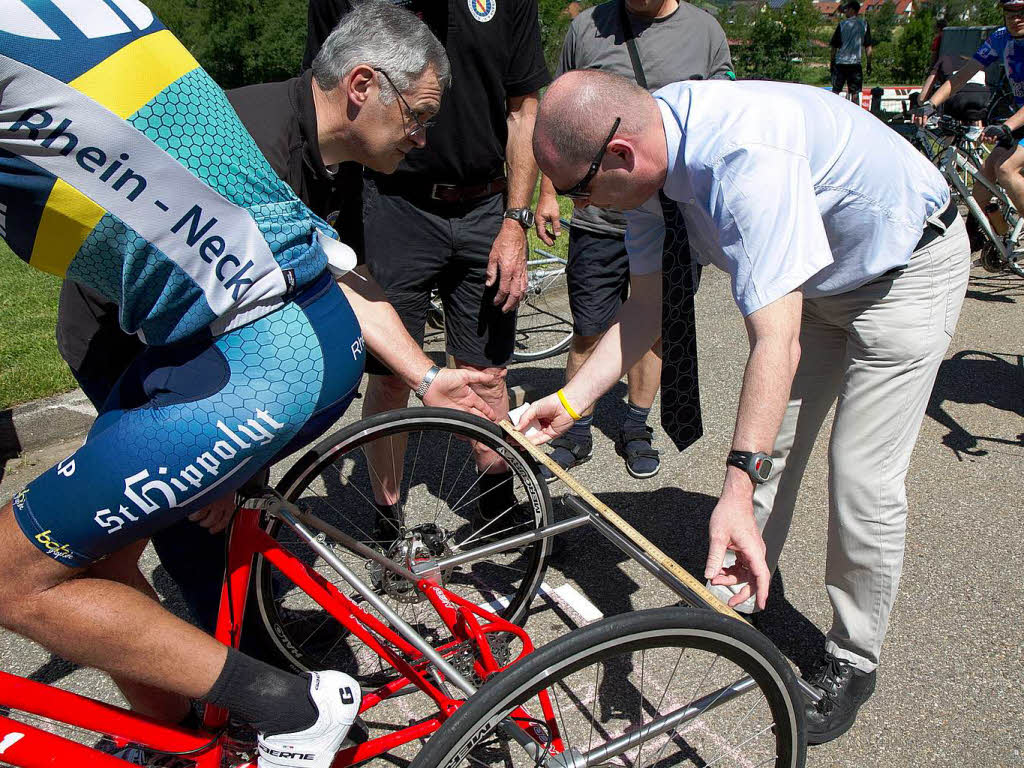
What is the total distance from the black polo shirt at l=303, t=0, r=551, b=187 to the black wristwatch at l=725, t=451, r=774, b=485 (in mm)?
1710

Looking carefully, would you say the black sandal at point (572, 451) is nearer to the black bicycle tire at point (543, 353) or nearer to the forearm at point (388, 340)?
the black bicycle tire at point (543, 353)

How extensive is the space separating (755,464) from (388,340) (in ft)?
3.64

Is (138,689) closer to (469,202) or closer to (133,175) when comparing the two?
(133,175)

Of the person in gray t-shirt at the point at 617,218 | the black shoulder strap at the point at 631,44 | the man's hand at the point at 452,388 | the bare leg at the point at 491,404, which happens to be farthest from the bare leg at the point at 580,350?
the man's hand at the point at 452,388

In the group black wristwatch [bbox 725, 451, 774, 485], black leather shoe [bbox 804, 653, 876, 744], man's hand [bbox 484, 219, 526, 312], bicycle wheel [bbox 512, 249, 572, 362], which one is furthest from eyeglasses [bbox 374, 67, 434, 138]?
bicycle wheel [bbox 512, 249, 572, 362]

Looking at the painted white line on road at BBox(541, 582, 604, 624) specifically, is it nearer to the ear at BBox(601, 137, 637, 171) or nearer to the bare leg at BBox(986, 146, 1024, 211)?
the ear at BBox(601, 137, 637, 171)

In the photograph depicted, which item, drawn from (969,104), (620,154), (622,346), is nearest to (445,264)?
(622,346)

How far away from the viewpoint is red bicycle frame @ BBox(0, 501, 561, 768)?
5.48ft

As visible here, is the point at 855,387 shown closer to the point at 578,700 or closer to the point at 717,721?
the point at 717,721

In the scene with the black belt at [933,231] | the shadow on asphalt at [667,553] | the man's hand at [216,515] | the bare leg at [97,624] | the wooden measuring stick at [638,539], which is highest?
the black belt at [933,231]

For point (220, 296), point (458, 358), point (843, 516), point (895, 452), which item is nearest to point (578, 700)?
point (843, 516)

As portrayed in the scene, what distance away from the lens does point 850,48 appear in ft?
51.4

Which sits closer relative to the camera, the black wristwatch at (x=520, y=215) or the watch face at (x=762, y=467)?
the watch face at (x=762, y=467)

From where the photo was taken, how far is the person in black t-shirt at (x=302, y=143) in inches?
81.1
